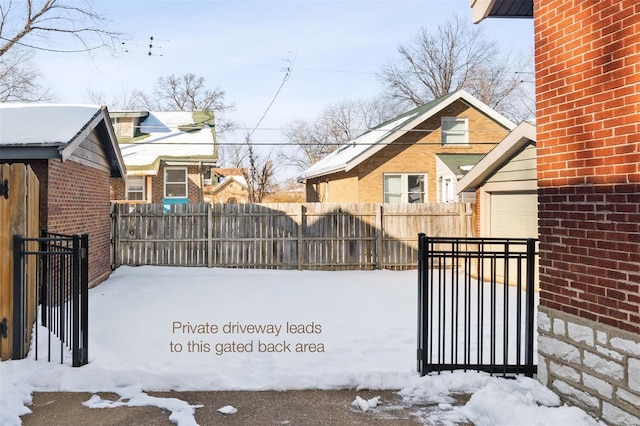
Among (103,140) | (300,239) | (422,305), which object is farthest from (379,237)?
(422,305)

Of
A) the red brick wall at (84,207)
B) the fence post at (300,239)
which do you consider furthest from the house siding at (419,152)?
the red brick wall at (84,207)

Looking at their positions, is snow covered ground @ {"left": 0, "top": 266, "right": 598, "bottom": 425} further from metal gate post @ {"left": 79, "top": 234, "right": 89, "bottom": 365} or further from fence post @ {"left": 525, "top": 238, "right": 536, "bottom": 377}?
fence post @ {"left": 525, "top": 238, "right": 536, "bottom": 377}

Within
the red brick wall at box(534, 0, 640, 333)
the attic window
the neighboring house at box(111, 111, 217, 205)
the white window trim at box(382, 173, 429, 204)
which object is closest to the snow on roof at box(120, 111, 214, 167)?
the neighboring house at box(111, 111, 217, 205)

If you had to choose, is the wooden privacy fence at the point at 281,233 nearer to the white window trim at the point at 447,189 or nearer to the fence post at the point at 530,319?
the white window trim at the point at 447,189

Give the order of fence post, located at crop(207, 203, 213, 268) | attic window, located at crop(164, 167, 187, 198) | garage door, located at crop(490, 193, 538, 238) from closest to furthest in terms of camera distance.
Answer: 1. garage door, located at crop(490, 193, 538, 238)
2. fence post, located at crop(207, 203, 213, 268)
3. attic window, located at crop(164, 167, 187, 198)

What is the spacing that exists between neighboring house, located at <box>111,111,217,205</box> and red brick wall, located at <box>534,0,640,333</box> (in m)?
17.3

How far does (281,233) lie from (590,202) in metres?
10.3

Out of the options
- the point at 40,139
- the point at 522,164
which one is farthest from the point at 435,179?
the point at 40,139

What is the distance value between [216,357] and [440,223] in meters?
9.31

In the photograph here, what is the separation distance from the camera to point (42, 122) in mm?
8844

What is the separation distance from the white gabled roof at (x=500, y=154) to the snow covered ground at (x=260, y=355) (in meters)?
3.42

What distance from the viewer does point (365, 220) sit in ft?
45.5

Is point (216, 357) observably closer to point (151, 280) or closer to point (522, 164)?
point (151, 280)

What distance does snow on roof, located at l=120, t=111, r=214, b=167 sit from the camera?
21.3 meters
